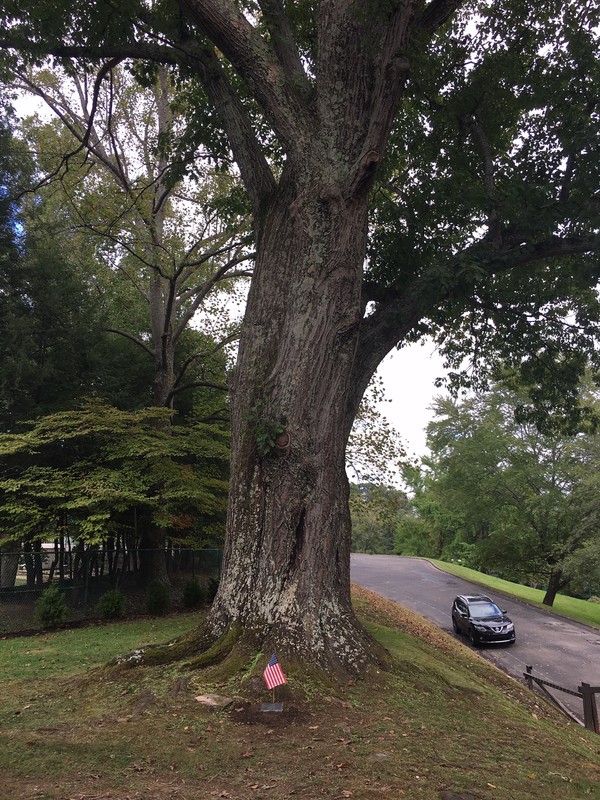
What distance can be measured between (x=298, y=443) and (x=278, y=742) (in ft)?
10.5

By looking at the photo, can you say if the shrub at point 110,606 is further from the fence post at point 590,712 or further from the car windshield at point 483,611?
the car windshield at point 483,611

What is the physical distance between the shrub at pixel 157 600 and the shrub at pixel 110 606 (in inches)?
34.3

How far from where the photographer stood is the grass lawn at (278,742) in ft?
13.5

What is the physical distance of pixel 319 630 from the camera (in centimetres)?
674

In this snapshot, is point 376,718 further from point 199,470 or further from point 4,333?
point 4,333

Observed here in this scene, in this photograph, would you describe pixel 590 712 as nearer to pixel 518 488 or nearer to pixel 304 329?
pixel 304 329

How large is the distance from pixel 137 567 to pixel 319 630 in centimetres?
1569

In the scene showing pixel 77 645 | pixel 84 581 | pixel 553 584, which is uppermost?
pixel 84 581

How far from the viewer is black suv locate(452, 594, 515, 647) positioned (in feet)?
63.4

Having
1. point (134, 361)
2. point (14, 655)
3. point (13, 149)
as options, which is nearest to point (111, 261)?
point (134, 361)

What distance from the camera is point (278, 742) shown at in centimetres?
507

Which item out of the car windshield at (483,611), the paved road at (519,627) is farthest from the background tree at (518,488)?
the car windshield at (483,611)

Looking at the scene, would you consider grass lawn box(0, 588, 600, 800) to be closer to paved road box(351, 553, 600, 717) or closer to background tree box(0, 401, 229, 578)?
background tree box(0, 401, 229, 578)

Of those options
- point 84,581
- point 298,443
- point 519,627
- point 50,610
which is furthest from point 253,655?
point 519,627
